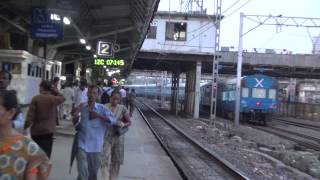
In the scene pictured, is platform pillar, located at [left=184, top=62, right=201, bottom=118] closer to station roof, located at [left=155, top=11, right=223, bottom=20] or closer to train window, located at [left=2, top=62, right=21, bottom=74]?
station roof, located at [left=155, top=11, right=223, bottom=20]

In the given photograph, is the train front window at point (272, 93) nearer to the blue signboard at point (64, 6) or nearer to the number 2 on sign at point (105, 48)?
the number 2 on sign at point (105, 48)

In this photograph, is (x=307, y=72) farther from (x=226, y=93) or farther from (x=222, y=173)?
(x=222, y=173)

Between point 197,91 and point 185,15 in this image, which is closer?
point 197,91

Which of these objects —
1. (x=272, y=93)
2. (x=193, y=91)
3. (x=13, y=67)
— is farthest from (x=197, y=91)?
(x=13, y=67)

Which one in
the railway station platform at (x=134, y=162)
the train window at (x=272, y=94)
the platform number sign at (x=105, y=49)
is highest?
the platform number sign at (x=105, y=49)

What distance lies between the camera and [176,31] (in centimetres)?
Answer: 4897

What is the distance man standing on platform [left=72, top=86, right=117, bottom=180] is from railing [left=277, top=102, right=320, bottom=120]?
49344 mm

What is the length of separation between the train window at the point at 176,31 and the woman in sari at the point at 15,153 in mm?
44276

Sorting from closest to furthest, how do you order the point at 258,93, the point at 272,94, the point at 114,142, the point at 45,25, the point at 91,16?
1. the point at 114,142
2. the point at 45,25
3. the point at 91,16
4. the point at 258,93
5. the point at 272,94

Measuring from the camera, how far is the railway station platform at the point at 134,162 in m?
12.3

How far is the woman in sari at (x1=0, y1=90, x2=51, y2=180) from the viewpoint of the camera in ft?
11.6

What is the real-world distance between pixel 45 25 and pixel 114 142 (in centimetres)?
832

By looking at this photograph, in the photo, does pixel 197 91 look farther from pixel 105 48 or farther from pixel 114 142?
pixel 114 142

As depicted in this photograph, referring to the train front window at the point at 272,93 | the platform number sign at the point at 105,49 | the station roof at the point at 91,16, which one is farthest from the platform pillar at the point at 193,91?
the platform number sign at the point at 105,49
